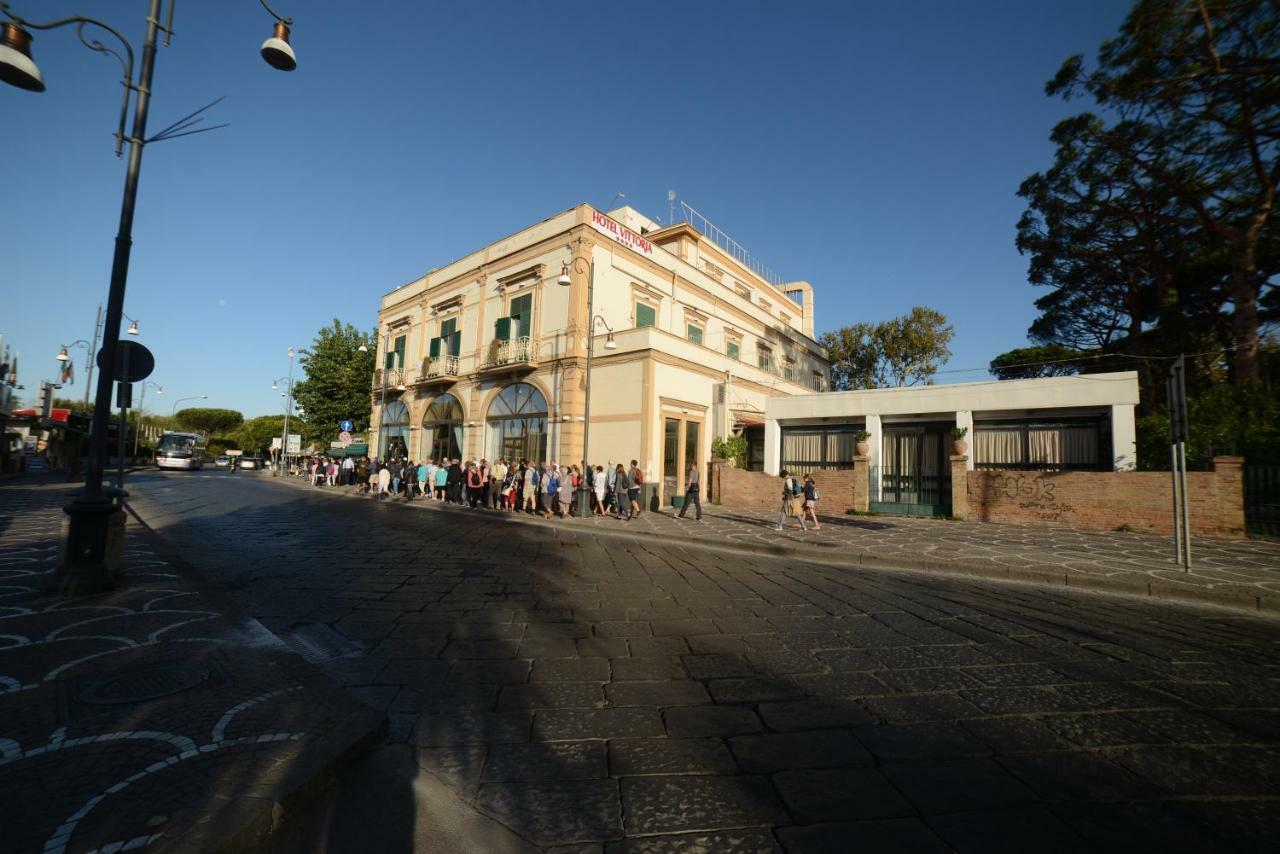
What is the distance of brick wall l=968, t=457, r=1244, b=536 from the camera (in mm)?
11547

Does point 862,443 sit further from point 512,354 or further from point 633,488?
point 512,354

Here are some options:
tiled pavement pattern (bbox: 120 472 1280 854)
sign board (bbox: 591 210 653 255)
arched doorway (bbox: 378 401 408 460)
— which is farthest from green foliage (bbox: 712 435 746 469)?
arched doorway (bbox: 378 401 408 460)

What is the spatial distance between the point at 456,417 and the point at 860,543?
62.4ft

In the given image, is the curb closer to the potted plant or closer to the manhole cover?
the manhole cover

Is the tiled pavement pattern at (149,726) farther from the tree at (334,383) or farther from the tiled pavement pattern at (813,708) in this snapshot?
the tree at (334,383)

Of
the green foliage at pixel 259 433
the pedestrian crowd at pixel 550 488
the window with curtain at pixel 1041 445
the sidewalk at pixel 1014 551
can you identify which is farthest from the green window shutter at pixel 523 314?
the green foliage at pixel 259 433

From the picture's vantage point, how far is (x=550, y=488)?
1541 centimetres

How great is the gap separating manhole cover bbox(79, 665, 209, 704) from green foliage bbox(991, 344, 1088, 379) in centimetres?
3122

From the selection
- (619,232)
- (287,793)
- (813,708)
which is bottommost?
(813,708)

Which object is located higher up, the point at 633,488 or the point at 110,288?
the point at 110,288

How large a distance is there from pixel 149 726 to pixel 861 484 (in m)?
16.4

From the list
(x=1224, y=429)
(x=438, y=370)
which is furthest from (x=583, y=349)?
(x=1224, y=429)

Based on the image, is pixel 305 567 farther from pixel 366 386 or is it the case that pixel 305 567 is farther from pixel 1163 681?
pixel 366 386

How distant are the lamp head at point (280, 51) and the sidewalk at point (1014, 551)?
903 centimetres
